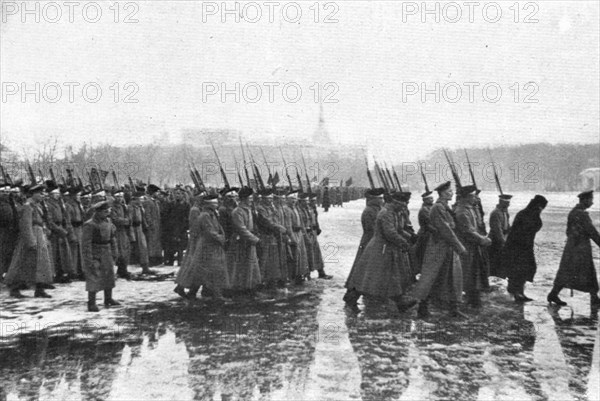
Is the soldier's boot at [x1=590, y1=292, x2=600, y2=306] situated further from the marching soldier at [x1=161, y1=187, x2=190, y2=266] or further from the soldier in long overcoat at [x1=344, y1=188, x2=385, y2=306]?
the marching soldier at [x1=161, y1=187, x2=190, y2=266]

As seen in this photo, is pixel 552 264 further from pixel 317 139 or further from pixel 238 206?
pixel 317 139

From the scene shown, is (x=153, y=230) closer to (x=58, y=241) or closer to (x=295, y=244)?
(x=58, y=241)

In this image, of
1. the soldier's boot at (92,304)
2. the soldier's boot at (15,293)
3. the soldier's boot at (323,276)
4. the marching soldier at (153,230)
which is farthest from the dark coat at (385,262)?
the marching soldier at (153,230)

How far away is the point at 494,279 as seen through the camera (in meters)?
11.0

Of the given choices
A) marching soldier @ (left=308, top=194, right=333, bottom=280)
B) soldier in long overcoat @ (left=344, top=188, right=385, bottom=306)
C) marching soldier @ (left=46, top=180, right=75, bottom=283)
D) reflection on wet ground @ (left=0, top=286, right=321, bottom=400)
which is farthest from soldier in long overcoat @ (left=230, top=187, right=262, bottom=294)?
marching soldier @ (left=46, top=180, right=75, bottom=283)

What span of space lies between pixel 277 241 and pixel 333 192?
127 ft

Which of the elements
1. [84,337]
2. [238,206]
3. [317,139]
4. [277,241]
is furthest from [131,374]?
[317,139]

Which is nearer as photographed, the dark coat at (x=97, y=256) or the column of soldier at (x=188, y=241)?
the dark coat at (x=97, y=256)

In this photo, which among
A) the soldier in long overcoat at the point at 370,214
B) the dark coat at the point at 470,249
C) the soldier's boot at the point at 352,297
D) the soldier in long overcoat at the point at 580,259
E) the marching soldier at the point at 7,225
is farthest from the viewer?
the marching soldier at the point at 7,225

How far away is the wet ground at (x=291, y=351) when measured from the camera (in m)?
4.79

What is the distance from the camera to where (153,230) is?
12734 mm

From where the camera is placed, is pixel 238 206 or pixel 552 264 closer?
pixel 238 206

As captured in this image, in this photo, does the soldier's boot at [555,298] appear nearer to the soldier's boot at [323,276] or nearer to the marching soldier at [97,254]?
the soldier's boot at [323,276]

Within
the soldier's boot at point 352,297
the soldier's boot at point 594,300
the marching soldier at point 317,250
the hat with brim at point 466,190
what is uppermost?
the hat with brim at point 466,190
